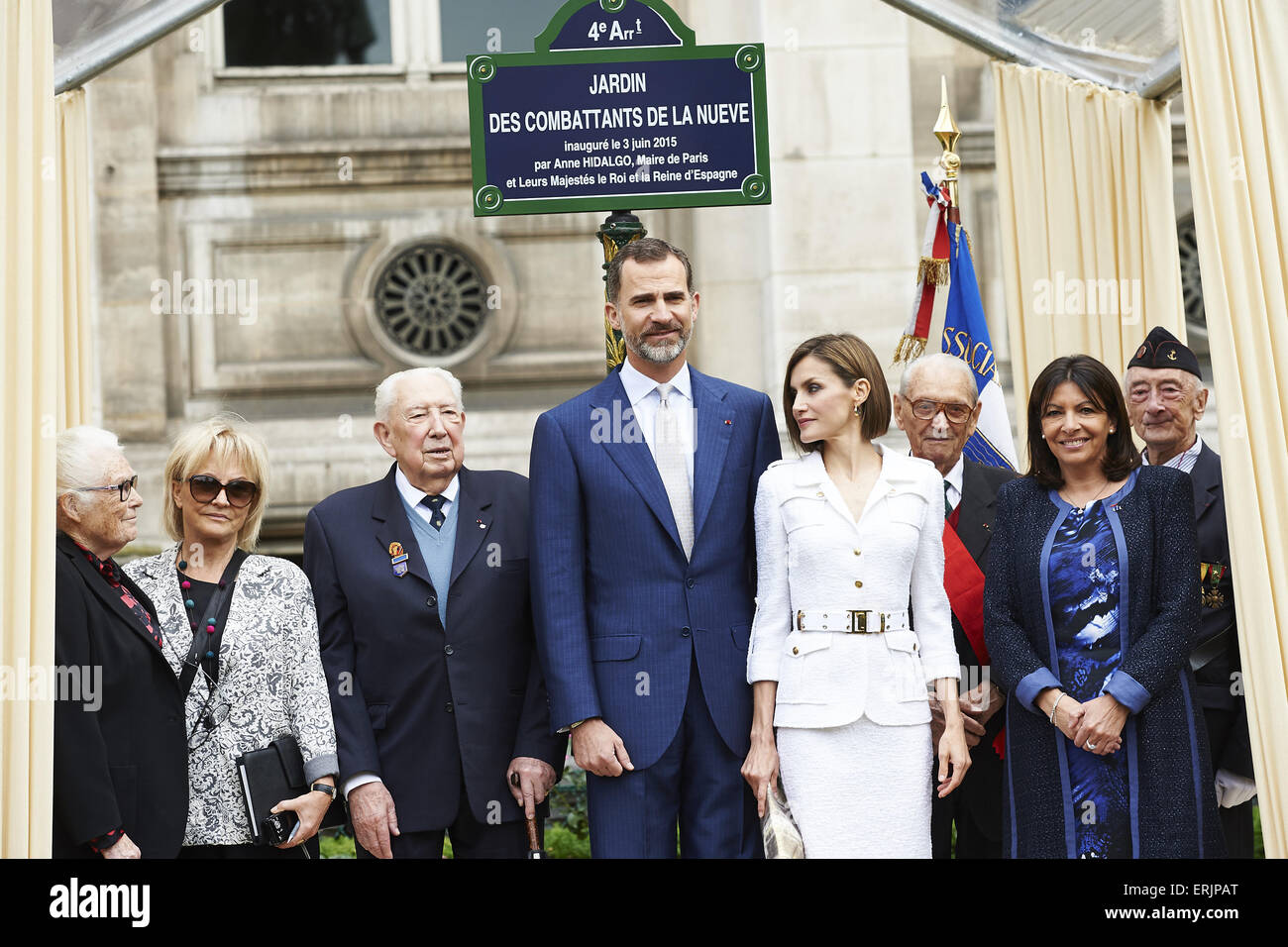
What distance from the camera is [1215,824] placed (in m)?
4.21

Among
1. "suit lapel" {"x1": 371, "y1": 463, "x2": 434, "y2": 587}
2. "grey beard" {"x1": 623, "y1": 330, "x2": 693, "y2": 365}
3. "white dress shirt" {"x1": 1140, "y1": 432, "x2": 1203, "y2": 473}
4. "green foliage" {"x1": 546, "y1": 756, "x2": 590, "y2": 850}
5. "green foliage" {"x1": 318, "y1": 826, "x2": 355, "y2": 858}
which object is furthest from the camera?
"green foliage" {"x1": 546, "y1": 756, "x2": 590, "y2": 850}

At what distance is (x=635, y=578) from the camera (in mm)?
4309

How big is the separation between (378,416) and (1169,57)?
3.49 metres

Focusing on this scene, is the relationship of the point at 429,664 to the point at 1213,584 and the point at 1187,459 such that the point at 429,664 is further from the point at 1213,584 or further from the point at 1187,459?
the point at 1187,459

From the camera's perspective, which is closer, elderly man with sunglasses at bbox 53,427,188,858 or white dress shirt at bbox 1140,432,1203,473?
elderly man with sunglasses at bbox 53,427,188,858

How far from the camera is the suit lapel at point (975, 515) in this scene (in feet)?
16.3

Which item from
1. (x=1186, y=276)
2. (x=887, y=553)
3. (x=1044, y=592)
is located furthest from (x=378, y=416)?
(x=1186, y=276)

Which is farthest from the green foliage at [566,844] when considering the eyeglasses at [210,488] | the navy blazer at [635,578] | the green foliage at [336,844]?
the eyeglasses at [210,488]

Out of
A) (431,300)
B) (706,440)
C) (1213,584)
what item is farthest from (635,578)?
(431,300)

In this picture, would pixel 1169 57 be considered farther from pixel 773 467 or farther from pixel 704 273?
pixel 704 273

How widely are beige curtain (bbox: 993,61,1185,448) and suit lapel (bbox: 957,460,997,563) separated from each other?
1396 millimetres

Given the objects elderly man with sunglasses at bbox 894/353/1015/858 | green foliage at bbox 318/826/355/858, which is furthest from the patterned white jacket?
green foliage at bbox 318/826/355/858

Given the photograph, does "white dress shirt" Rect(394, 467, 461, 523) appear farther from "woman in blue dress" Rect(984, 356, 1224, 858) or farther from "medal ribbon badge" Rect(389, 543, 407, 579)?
"woman in blue dress" Rect(984, 356, 1224, 858)

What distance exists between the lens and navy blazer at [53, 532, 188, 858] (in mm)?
4031
